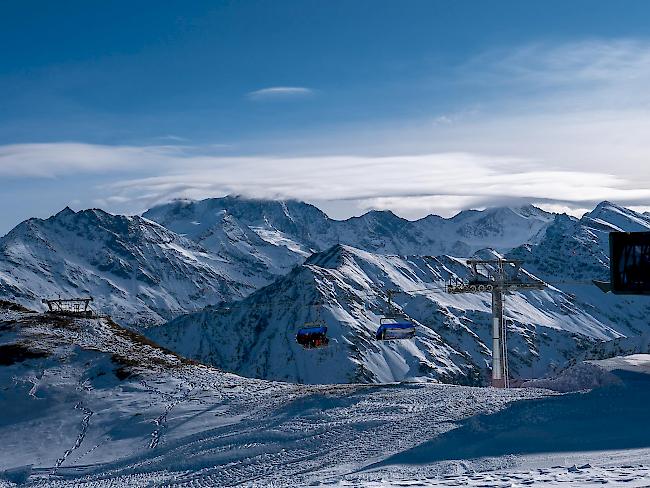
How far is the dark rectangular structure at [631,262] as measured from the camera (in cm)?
A: 3516

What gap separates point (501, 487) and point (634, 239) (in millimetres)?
19633

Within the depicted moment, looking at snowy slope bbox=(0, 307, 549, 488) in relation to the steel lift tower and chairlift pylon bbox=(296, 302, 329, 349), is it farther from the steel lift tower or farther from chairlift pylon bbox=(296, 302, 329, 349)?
chairlift pylon bbox=(296, 302, 329, 349)

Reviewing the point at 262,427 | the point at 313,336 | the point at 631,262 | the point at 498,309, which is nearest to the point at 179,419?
the point at 262,427

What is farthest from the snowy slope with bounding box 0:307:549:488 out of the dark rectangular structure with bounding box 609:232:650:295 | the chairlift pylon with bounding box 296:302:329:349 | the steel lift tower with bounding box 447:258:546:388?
the chairlift pylon with bounding box 296:302:329:349

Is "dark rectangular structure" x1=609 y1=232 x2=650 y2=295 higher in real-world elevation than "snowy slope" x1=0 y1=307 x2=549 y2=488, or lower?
higher

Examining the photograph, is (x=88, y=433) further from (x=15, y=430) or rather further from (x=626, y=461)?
(x=626, y=461)

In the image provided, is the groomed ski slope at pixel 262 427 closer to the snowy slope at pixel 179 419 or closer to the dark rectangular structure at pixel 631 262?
the snowy slope at pixel 179 419

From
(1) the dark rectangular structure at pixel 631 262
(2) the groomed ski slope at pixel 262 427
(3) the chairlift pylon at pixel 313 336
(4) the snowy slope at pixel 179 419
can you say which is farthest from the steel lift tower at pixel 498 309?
(3) the chairlift pylon at pixel 313 336

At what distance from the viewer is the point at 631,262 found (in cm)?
3569

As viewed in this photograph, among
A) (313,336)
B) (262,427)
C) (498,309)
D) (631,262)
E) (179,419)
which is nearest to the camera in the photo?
(262,427)

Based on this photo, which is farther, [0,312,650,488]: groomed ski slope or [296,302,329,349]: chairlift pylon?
[296,302,329,349]: chairlift pylon

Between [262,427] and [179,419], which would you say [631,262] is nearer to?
[262,427]

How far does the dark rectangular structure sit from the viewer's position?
115 ft

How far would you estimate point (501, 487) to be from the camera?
19359mm
